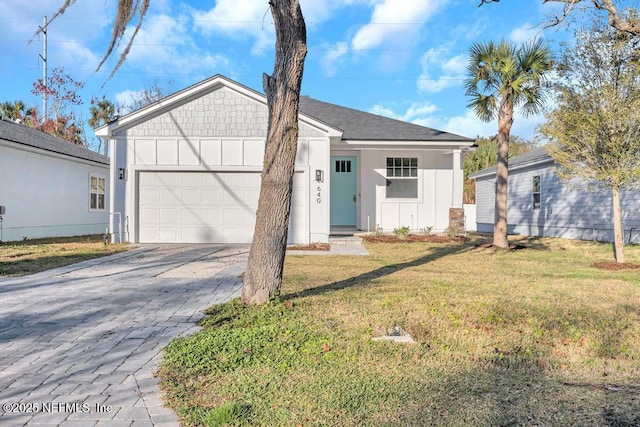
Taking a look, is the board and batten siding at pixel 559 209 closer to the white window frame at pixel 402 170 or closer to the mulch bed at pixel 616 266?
the mulch bed at pixel 616 266

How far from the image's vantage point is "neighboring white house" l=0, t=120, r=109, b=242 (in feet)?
41.9

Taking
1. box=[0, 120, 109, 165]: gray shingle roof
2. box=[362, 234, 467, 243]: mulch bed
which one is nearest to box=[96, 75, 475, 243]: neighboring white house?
box=[362, 234, 467, 243]: mulch bed

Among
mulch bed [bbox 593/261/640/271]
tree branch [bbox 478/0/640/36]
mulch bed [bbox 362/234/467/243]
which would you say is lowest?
mulch bed [bbox 593/261/640/271]

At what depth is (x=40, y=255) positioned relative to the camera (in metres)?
A: 9.58

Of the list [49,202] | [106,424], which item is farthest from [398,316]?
[49,202]

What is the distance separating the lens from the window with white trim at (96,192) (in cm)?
1712

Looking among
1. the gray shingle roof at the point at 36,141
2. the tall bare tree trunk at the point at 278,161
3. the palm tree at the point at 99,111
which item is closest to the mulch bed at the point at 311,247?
the tall bare tree trunk at the point at 278,161

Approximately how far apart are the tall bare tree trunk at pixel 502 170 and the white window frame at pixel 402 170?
11.1ft

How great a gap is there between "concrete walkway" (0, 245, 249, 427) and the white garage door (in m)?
3.87

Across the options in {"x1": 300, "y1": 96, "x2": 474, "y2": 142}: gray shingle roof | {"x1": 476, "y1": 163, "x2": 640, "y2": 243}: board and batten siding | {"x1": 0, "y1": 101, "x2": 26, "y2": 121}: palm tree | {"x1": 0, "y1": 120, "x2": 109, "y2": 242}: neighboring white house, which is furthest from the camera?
{"x1": 0, "y1": 101, "x2": 26, "y2": 121}: palm tree

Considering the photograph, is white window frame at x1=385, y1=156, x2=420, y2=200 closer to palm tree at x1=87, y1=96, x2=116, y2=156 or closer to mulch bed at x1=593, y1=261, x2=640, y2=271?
mulch bed at x1=593, y1=261, x2=640, y2=271

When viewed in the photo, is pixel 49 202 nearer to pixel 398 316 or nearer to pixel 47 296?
pixel 47 296

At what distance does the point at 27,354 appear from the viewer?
3434mm

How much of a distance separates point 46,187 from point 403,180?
1231 centimetres
